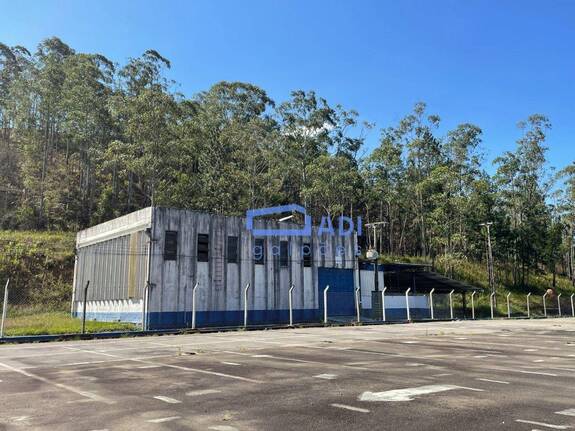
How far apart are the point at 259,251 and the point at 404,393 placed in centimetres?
2435

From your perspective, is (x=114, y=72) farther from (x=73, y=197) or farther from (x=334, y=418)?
(x=334, y=418)

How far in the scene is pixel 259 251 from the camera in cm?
3167

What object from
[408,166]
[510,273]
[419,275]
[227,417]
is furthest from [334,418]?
[510,273]

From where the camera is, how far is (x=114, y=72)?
65.7m

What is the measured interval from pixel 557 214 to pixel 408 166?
24162mm

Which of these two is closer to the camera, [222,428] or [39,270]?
[222,428]

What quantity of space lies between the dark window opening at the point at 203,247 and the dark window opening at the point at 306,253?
723 centimetres

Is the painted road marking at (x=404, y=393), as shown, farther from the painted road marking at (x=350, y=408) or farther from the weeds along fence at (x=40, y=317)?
the weeds along fence at (x=40, y=317)

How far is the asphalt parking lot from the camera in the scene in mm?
5934

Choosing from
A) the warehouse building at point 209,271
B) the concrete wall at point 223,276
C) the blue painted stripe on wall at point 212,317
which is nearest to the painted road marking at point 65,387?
the warehouse building at point 209,271

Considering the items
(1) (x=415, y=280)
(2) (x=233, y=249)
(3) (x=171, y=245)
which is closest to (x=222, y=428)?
(3) (x=171, y=245)

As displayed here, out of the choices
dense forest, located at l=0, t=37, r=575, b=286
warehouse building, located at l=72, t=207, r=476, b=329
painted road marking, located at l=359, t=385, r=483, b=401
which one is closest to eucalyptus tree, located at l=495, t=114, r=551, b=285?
dense forest, located at l=0, t=37, r=575, b=286

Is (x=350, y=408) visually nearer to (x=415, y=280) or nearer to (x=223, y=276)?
(x=223, y=276)

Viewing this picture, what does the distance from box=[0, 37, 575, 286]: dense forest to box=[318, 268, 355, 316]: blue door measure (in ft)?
55.7
